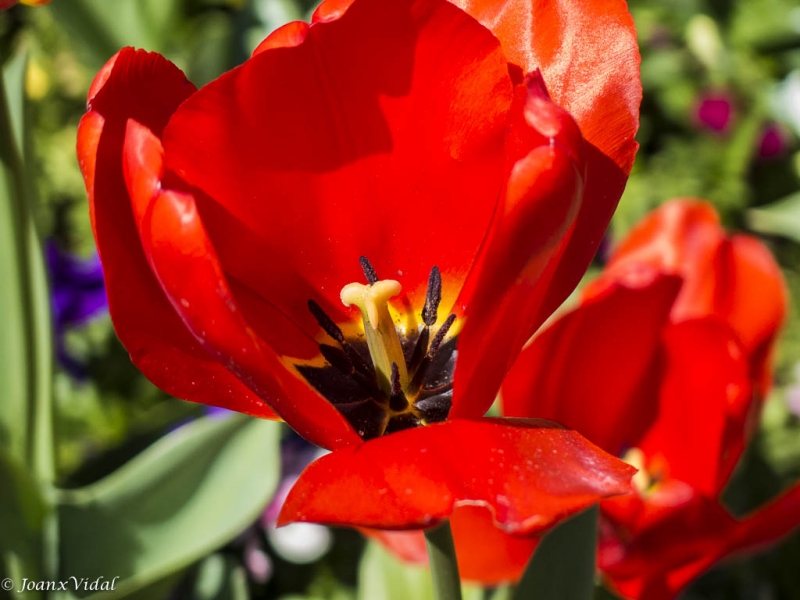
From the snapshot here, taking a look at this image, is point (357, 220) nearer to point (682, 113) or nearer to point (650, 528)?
point (650, 528)

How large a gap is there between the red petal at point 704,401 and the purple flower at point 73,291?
0.64 m

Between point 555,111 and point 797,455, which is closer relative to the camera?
point 555,111

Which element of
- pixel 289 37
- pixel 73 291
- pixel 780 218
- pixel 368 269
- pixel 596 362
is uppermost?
pixel 289 37

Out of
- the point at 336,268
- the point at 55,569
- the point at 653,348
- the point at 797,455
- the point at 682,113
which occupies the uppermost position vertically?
the point at 336,268

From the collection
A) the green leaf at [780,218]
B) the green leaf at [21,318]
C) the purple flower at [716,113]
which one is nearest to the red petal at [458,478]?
the green leaf at [21,318]

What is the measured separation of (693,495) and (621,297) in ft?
0.39

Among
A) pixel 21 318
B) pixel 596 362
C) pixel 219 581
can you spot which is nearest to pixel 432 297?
pixel 596 362

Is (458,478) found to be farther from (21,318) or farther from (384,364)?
(21,318)

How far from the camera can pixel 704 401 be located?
569 mm

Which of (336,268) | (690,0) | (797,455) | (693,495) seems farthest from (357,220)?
(690,0)

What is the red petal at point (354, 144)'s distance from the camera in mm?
359

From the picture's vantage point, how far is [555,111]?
0.31 meters

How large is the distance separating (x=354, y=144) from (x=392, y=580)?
43 centimetres

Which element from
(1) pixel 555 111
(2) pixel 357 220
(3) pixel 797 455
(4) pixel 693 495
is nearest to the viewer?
(1) pixel 555 111
